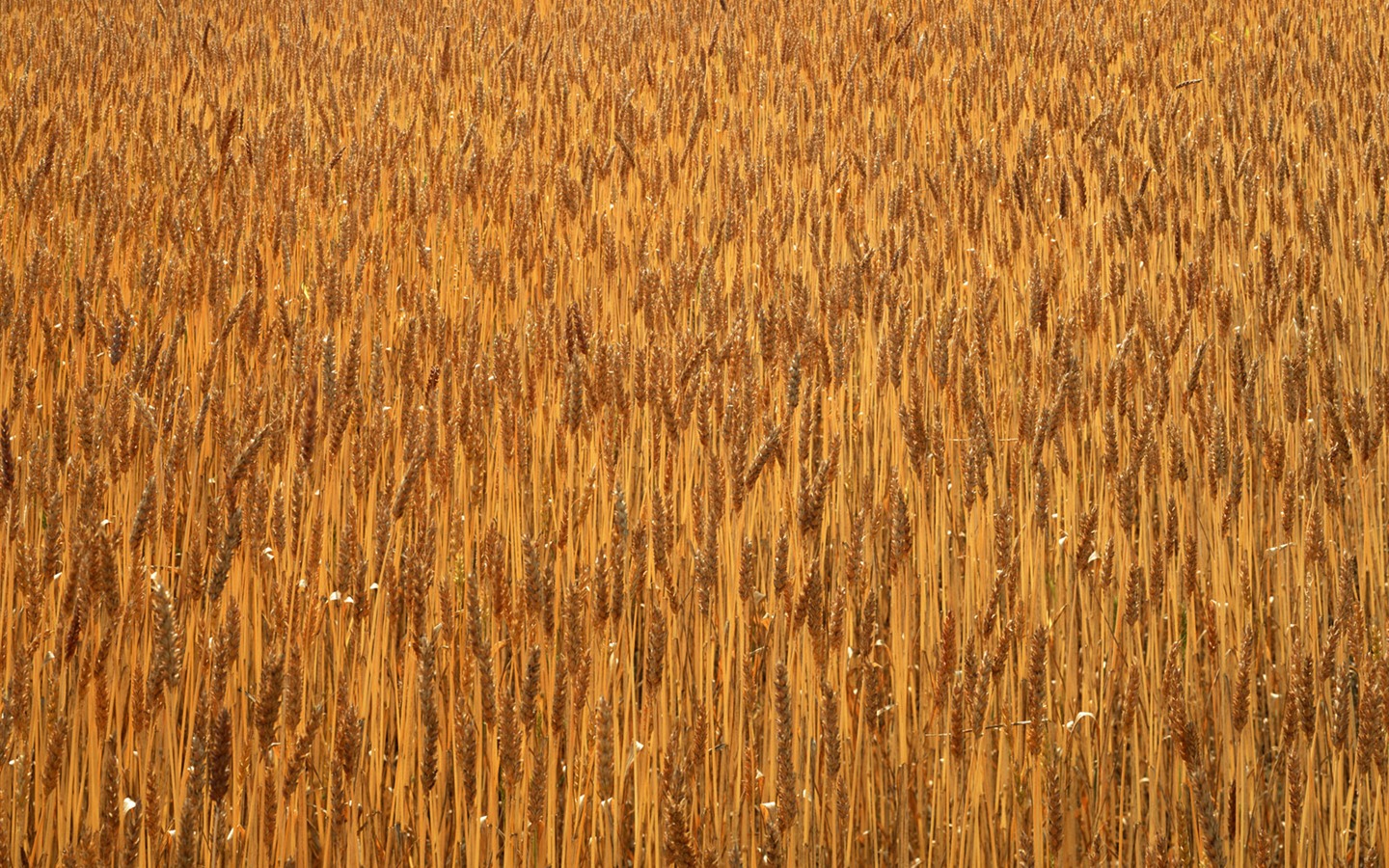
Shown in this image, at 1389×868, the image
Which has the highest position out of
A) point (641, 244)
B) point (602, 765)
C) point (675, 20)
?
point (675, 20)

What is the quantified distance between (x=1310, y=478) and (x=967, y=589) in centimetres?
46

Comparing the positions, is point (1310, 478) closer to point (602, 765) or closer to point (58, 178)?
point (602, 765)

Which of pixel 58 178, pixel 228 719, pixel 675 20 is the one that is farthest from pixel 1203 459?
pixel 675 20

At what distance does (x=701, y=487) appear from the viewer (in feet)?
6.86

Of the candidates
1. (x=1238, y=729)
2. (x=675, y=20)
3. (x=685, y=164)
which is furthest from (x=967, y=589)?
(x=675, y=20)

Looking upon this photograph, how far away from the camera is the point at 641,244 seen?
3305 millimetres

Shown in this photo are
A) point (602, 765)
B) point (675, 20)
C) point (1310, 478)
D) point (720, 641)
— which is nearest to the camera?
point (602, 765)

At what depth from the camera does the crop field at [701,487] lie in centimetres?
128

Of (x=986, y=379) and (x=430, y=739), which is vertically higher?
(x=986, y=379)

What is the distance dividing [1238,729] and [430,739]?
79cm

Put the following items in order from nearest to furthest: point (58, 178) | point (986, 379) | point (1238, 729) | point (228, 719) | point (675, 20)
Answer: point (228, 719) → point (1238, 729) → point (986, 379) → point (58, 178) → point (675, 20)

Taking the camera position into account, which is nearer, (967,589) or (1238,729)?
(1238,729)

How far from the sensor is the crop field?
4.21 ft

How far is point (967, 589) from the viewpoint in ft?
5.74
